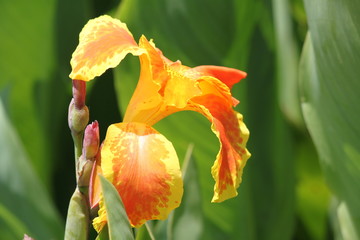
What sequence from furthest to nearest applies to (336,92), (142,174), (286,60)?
(286,60) < (336,92) < (142,174)

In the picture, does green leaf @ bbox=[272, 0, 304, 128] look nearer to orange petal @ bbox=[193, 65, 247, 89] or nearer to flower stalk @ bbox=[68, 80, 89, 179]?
orange petal @ bbox=[193, 65, 247, 89]

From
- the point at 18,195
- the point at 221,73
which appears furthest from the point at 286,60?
the point at 221,73

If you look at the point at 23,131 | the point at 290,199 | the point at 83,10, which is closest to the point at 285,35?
the point at 290,199

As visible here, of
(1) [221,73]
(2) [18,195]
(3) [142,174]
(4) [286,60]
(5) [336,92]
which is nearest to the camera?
(3) [142,174]

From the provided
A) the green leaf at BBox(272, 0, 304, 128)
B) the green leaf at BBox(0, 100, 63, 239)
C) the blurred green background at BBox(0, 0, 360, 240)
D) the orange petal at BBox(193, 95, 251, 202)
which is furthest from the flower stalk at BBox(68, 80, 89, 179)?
the green leaf at BBox(272, 0, 304, 128)

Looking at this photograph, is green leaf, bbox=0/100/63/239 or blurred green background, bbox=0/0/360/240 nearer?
blurred green background, bbox=0/0/360/240

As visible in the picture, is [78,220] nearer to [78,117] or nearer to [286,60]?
[78,117]

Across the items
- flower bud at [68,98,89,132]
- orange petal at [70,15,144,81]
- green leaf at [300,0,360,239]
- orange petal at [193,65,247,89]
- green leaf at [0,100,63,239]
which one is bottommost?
green leaf at [0,100,63,239]

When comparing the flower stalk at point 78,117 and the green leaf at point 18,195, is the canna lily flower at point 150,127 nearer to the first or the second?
the flower stalk at point 78,117
